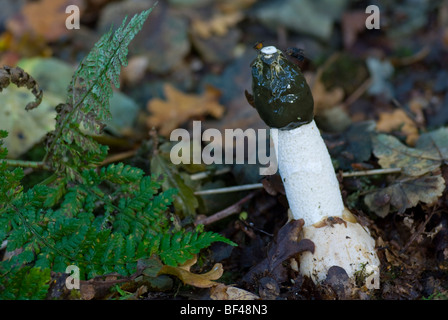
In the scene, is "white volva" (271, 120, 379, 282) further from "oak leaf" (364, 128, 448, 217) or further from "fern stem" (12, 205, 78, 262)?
"fern stem" (12, 205, 78, 262)

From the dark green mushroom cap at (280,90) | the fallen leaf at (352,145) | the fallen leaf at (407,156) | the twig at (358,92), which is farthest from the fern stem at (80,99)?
the twig at (358,92)

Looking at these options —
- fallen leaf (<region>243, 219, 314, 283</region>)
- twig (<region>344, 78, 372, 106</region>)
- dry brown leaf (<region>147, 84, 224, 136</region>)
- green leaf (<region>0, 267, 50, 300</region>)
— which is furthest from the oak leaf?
dry brown leaf (<region>147, 84, 224, 136</region>)

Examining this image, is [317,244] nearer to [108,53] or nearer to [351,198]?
[351,198]

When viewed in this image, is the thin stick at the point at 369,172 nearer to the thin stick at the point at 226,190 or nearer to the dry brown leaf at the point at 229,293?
the thin stick at the point at 226,190

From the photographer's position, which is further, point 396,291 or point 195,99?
point 195,99

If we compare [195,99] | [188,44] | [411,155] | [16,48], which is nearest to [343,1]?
[188,44]
